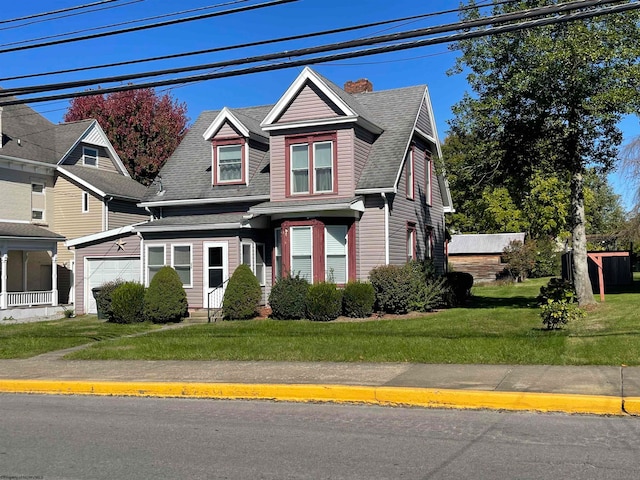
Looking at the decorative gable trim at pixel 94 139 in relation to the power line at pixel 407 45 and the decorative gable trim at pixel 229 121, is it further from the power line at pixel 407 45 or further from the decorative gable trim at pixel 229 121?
the power line at pixel 407 45

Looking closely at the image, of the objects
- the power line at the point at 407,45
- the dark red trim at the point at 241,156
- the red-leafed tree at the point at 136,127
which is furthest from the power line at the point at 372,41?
the red-leafed tree at the point at 136,127

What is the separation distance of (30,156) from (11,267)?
494cm

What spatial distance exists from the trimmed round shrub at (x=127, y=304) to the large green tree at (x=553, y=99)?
36.1 ft

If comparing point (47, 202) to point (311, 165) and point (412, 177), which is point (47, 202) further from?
point (412, 177)

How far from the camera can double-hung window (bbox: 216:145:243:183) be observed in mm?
23547

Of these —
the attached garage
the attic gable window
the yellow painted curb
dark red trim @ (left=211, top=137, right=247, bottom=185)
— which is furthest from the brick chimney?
the yellow painted curb

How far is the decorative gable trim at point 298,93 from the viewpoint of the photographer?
20734mm

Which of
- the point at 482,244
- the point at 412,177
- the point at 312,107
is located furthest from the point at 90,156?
the point at 482,244

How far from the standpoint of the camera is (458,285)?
23609 millimetres

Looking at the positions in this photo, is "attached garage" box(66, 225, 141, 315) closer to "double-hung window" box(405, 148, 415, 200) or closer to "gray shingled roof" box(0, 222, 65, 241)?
"gray shingled roof" box(0, 222, 65, 241)

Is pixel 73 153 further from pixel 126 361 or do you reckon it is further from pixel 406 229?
pixel 126 361

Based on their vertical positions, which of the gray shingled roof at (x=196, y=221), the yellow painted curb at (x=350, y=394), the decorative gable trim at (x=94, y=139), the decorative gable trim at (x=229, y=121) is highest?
the decorative gable trim at (x=94, y=139)

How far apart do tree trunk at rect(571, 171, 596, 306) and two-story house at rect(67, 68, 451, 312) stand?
4201 mm

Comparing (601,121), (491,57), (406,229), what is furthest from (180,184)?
(601,121)
